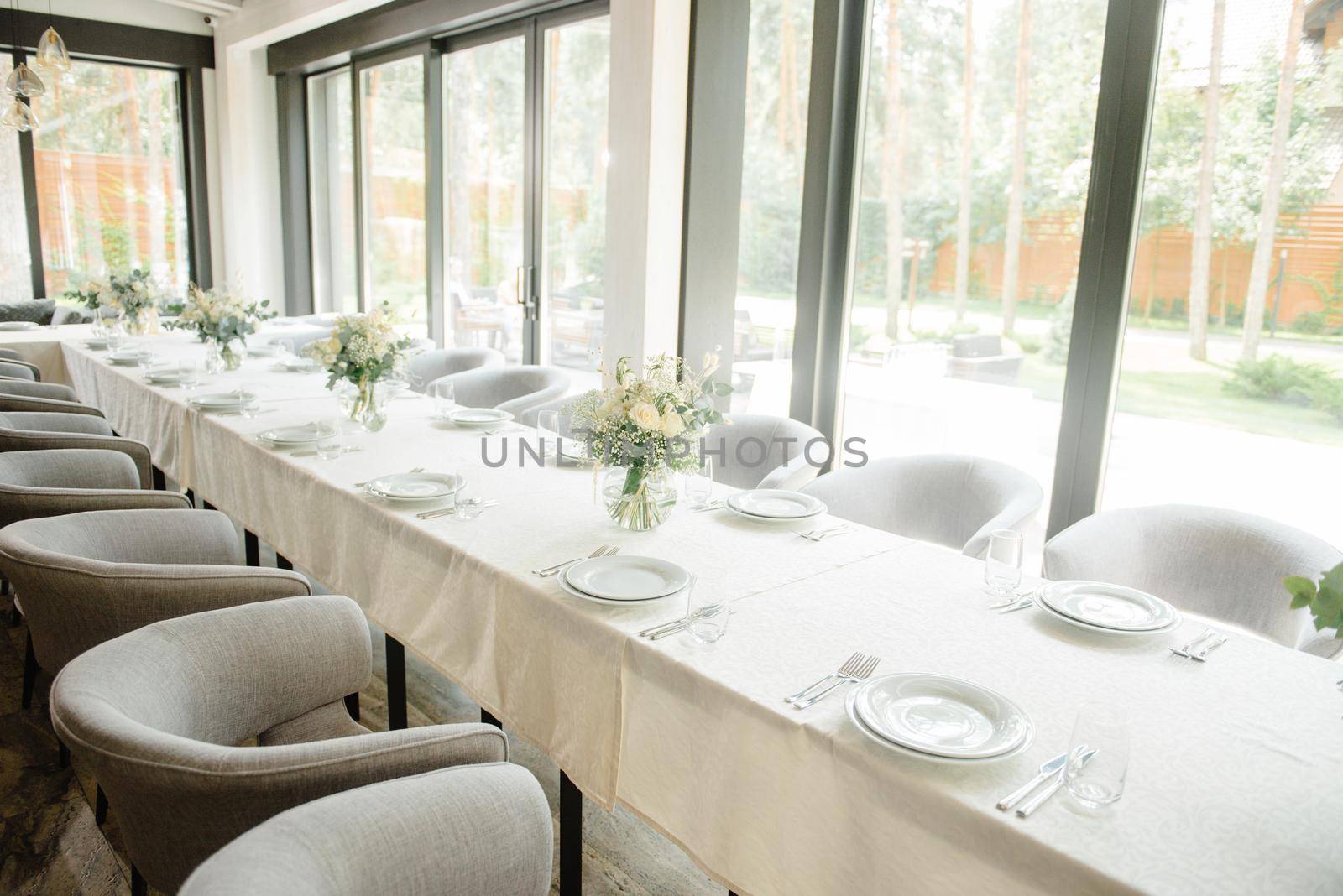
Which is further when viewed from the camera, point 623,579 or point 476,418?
point 476,418

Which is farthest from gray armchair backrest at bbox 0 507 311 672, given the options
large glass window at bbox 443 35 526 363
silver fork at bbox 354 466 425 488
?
large glass window at bbox 443 35 526 363

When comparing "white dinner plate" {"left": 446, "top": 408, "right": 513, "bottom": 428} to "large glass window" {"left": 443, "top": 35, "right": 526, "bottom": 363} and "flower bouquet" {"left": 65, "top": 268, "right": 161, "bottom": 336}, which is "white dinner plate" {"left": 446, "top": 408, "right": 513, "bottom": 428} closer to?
"large glass window" {"left": 443, "top": 35, "right": 526, "bottom": 363}

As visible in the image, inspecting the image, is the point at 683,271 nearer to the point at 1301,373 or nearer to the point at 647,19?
the point at 647,19

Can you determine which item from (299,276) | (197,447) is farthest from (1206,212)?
(299,276)

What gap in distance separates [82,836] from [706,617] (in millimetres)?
1735

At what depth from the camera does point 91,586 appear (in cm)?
183

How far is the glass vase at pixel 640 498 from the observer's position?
2182 mm

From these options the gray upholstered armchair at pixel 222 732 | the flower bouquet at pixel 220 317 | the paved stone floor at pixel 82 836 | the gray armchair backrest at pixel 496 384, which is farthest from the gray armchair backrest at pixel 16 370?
the gray upholstered armchair at pixel 222 732

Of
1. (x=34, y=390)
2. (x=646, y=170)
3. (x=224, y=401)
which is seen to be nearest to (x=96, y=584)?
(x=224, y=401)

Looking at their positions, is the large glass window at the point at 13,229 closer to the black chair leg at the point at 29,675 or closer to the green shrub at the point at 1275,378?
the black chair leg at the point at 29,675

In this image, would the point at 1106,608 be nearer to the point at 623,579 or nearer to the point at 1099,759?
the point at 1099,759

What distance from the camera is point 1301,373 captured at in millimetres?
2785

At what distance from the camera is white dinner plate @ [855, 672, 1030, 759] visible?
4.17 ft

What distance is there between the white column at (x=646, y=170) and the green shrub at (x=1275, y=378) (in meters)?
2.32
